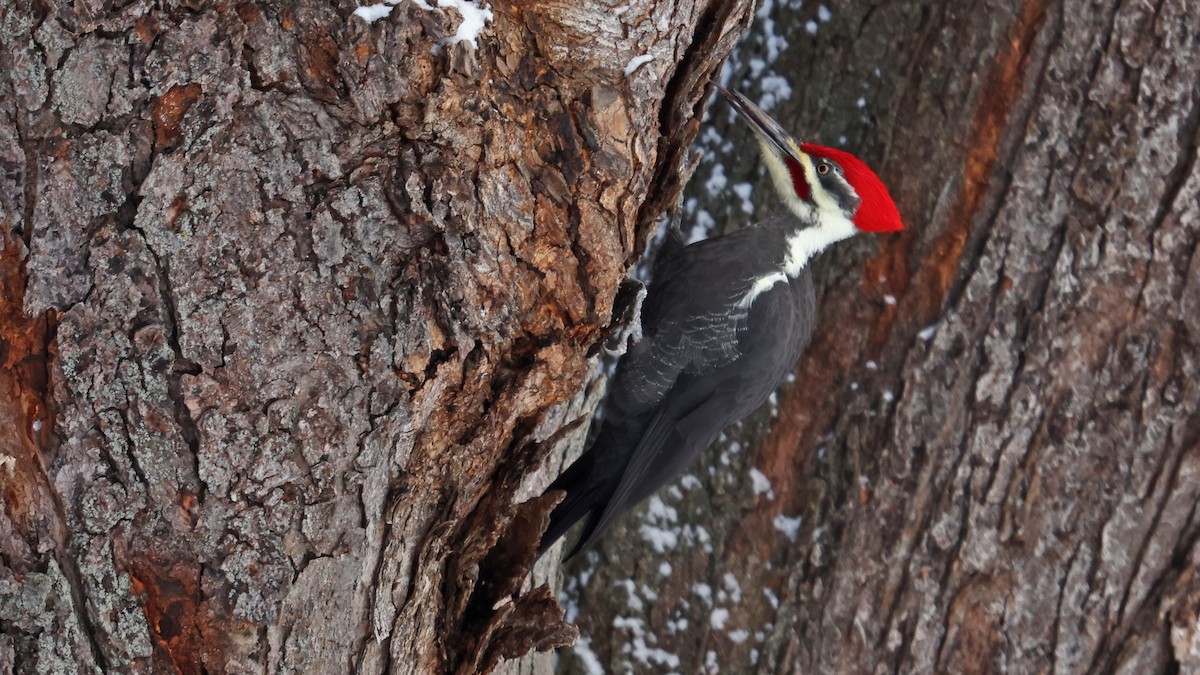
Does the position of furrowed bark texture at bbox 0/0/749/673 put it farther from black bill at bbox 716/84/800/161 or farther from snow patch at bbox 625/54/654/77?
black bill at bbox 716/84/800/161

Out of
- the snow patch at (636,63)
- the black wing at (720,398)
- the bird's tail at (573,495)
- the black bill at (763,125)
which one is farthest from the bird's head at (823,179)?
the bird's tail at (573,495)

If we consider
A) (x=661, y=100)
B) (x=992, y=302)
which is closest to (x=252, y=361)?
(x=661, y=100)

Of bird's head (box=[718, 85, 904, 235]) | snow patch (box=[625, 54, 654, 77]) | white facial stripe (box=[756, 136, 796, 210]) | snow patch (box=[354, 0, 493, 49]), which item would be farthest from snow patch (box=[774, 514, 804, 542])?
snow patch (box=[354, 0, 493, 49])

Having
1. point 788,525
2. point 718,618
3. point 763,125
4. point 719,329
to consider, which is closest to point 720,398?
point 719,329

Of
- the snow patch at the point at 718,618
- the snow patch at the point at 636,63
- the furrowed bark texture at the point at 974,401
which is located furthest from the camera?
the snow patch at the point at 718,618

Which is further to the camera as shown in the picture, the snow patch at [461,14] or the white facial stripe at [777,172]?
the white facial stripe at [777,172]

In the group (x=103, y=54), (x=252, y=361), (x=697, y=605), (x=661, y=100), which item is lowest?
(x=697, y=605)

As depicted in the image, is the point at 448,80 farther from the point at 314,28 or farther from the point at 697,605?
the point at 697,605

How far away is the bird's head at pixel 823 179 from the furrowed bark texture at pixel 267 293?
2.94ft

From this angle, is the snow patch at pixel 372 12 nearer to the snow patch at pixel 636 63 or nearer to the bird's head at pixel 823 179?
the snow patch at pixel 636 63

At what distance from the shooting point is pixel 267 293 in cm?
150

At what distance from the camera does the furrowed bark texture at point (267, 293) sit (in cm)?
144

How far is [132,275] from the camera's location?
1.45 m

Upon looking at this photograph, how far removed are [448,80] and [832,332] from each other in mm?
1354
